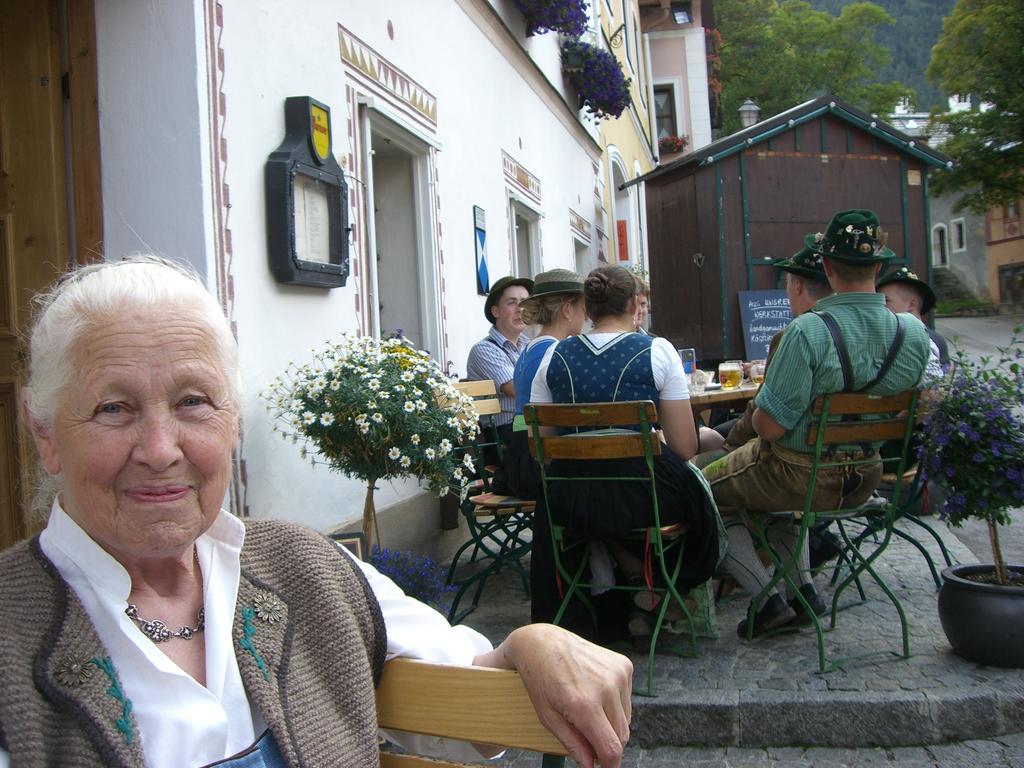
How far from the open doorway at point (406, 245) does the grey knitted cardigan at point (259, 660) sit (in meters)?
5.01

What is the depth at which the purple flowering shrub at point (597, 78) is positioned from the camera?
12.0m

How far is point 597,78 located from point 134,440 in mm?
11498

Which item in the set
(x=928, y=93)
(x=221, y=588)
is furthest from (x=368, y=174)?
(x=928, y=93)

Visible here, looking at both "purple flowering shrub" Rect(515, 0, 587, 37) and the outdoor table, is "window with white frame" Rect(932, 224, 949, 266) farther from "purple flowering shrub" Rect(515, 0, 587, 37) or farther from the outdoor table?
the outdoor table

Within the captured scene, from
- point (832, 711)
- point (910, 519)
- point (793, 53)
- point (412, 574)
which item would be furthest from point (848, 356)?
point (793, 53)

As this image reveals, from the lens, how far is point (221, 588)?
1.52m

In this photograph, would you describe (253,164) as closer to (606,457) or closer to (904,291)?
(606,457)

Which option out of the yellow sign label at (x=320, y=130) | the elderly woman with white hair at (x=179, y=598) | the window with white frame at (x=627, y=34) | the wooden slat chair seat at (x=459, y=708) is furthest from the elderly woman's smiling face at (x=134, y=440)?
the window with white frame at (x=627, y=34)

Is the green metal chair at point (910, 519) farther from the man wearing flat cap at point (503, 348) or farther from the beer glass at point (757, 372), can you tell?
the man wearing flat cap at point (503, 348)

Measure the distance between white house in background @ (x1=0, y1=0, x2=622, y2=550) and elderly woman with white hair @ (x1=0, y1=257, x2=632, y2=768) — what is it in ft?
7.75

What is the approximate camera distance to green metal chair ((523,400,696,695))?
351 cm

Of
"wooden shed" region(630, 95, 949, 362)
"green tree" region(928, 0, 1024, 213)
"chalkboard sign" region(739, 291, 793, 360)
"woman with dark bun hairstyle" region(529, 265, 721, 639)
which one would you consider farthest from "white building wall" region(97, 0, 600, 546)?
"green tree" region(928, 0, 1024, 213)

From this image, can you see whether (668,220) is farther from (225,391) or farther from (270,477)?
(225,391)

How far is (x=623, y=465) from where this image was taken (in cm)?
374
